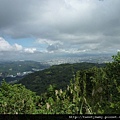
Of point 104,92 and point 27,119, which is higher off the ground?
point 27,119

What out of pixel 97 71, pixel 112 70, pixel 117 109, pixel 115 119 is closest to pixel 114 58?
pixel 112 70

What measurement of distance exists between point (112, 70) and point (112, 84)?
2.17 m

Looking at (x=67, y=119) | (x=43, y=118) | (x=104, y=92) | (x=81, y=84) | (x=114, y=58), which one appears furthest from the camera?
(x=81, y=84)

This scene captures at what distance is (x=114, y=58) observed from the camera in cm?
3428

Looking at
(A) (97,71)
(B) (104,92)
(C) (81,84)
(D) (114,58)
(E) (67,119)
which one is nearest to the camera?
(E) (67,119)

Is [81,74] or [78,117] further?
[81,74]

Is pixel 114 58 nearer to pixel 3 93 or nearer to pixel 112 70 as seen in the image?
pixel 112 70

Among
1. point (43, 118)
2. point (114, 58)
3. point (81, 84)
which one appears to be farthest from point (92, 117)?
point (81, 84)

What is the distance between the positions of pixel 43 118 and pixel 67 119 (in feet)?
4.51

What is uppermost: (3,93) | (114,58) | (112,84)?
(114,58)

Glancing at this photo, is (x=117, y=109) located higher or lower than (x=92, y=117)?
lower

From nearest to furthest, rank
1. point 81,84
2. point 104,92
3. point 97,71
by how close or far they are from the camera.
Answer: point 104,92
point 81,84
point 97,71

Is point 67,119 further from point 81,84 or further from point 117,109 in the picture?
point 81,84

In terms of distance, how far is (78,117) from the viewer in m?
9.71
